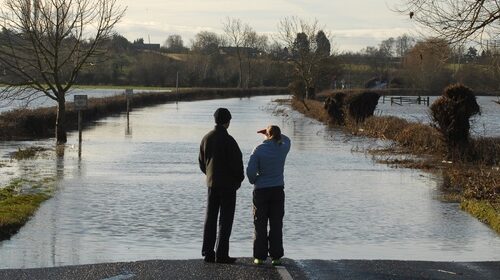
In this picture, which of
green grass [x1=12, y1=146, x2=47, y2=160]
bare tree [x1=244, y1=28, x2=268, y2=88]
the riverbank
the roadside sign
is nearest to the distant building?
bare tree [x1=244, y1=28, x2=268, y2=88]

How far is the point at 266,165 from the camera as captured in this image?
A: 1203cm

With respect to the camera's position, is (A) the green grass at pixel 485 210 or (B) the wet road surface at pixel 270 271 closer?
(B) the wet road surface at pixel 270 271

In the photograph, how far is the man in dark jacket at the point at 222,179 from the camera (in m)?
12.0

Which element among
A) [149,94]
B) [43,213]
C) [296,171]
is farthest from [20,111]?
[149,94]

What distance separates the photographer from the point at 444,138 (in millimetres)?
31234

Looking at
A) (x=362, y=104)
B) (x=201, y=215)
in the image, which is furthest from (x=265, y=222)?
(x=362, y=104)

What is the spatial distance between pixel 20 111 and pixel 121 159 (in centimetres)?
1573

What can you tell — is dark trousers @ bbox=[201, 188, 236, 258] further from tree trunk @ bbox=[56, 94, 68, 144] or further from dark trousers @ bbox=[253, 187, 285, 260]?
tree trunk @ bbox=[56, 94, 68, 144]

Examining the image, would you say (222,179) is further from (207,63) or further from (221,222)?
(207,63)

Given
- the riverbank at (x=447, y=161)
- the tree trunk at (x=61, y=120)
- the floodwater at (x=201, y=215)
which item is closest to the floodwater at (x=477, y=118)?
the riverbank at (x=447, y=161)

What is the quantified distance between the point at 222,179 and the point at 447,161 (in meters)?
20.1

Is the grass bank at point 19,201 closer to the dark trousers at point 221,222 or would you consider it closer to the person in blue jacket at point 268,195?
the dark trousers at point 221,222

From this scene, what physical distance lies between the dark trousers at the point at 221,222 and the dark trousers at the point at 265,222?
0.33 meters

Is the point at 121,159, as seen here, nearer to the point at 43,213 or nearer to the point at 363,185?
the point at 363,185
